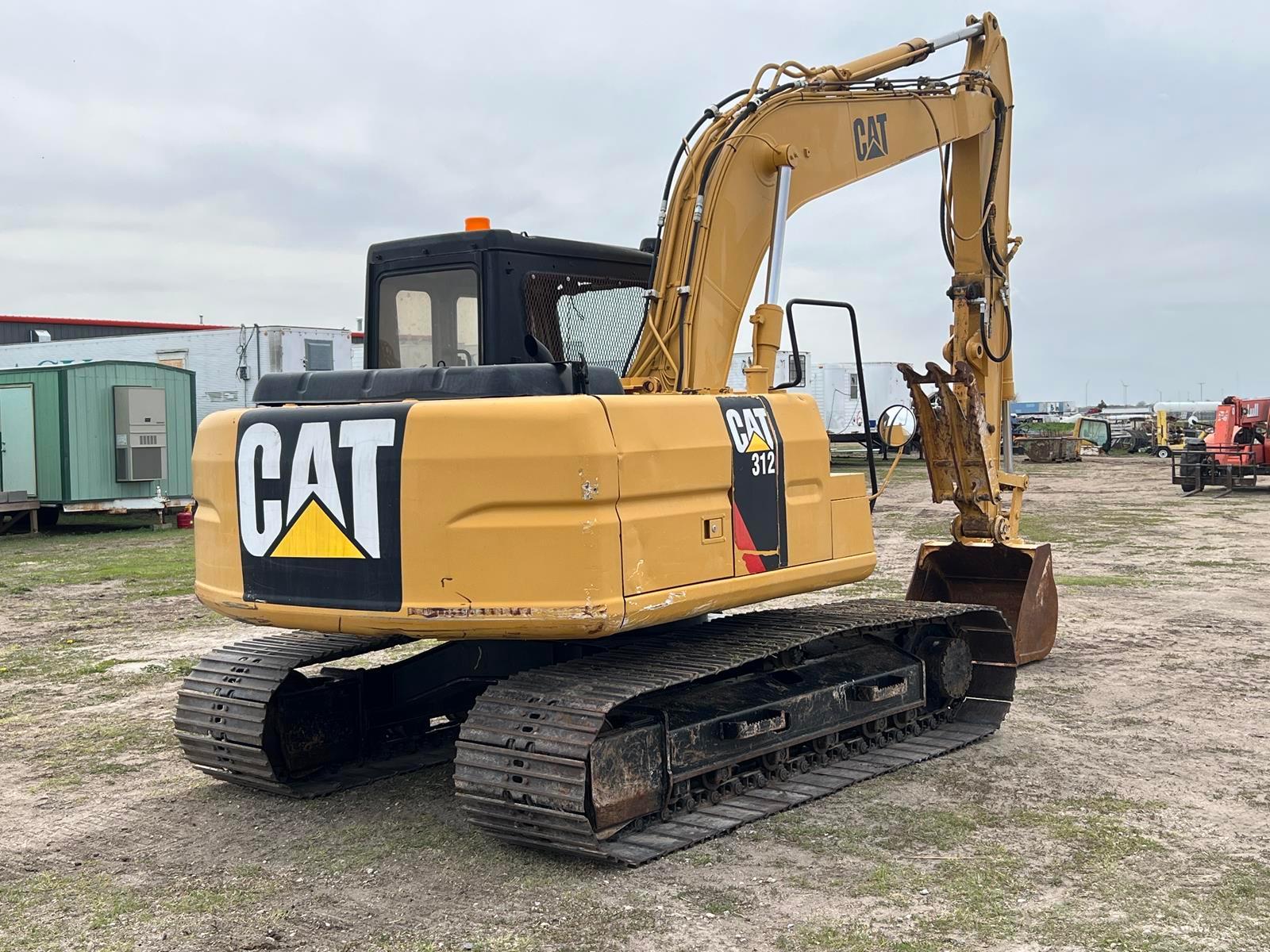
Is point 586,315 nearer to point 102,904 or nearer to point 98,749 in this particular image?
point 102,904

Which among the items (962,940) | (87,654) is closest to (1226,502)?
(87,654)

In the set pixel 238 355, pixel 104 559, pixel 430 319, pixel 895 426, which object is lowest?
pixel 104 559

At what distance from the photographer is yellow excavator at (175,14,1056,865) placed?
5.48 m

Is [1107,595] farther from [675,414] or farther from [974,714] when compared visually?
[675,414]

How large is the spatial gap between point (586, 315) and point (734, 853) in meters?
2.85

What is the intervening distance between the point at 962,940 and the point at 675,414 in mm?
2427

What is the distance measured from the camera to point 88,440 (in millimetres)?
21625

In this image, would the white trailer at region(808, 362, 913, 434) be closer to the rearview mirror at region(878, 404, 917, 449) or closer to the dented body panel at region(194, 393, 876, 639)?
the rearview mirror at region(878, 404, 917, 449)

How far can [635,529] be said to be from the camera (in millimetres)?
5574

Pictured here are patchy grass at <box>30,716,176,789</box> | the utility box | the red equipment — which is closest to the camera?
patchy grass at <box>30,716,176,789</box>

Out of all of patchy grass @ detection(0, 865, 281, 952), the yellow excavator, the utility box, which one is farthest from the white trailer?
patchy grass @ detection(0, 865, 281, 952)

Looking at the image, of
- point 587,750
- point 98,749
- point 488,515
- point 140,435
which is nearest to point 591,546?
point 488,515

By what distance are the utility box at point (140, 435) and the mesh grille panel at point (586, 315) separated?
16835mm

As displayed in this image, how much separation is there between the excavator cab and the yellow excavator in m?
0.02
